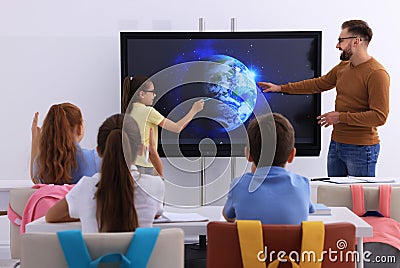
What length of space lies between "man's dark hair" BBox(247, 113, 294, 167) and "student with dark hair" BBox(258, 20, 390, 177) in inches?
88.1

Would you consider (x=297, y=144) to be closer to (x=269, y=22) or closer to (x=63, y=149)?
(x=269, y=22)

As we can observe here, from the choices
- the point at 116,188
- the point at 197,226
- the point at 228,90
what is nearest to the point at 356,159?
the point at 228,90

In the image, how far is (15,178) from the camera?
5.87 metres

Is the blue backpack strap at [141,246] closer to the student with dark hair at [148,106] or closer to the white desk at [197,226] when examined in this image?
the white desk at [197,226]

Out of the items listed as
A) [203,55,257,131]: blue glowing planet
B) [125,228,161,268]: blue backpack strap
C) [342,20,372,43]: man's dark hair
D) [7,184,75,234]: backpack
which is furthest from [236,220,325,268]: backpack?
[203,55,257,131]: blue glowing planet

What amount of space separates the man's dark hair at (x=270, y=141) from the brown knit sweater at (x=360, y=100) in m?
2.24

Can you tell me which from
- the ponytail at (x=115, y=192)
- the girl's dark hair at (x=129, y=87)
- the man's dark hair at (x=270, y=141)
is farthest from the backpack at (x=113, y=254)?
the girl's dark hair at (x=129, y=87)

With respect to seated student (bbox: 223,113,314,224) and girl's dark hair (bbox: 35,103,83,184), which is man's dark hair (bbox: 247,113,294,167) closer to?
seated student (bbox: 223,113,314,224)

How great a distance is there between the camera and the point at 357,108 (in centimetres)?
508

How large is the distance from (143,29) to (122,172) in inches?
127

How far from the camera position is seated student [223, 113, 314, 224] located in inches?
104

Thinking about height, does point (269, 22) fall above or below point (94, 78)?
above

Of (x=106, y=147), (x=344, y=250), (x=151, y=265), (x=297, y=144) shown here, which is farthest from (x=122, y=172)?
(x=297, y=144)

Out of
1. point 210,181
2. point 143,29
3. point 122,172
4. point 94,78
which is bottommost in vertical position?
point 210,181
